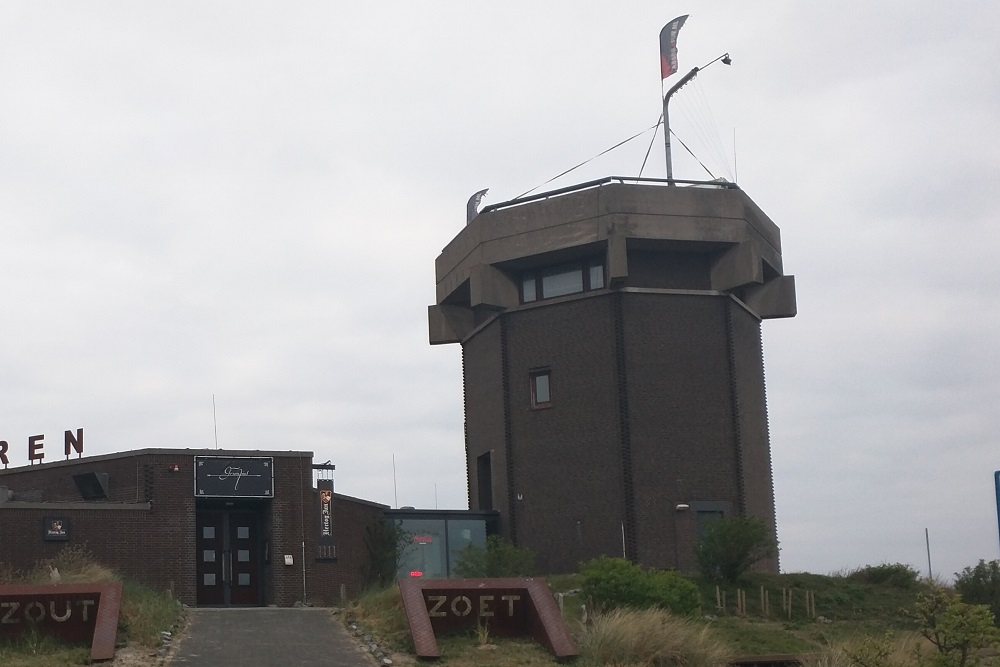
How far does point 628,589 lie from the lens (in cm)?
2988

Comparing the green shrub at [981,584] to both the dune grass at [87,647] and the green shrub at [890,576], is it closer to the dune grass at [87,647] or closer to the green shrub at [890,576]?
the green shrub at [890,576]

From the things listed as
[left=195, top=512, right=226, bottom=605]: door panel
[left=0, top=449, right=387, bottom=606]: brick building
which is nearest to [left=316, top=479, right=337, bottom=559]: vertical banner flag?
[left=0, top=449, right=387, bottom=606]: brick building

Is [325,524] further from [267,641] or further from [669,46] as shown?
[669,46]

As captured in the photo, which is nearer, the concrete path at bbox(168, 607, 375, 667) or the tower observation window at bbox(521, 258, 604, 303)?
the concrete path at bbox(168, 607, 375, 667)

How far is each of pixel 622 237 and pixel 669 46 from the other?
841 cm

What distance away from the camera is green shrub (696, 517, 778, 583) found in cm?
3931

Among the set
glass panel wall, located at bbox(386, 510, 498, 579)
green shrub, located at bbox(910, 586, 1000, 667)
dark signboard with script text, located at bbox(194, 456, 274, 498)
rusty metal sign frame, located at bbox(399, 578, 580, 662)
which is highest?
dark signboard with script text, located at bbox(194, 456, 274, 498)

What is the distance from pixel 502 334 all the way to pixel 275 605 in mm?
11945

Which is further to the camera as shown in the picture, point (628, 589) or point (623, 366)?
point (623, 366)

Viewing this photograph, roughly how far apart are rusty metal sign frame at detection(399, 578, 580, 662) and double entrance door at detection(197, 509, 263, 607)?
1736 cm

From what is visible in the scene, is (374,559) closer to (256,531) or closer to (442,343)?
(256,531)

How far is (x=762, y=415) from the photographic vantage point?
46.4 meters

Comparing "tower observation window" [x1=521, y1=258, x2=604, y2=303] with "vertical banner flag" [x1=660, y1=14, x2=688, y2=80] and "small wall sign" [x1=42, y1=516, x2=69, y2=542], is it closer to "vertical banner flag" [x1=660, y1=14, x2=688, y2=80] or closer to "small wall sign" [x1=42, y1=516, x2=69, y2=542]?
"vertical banner flag" [x1=660, y1=14, x2=688, y2=80]

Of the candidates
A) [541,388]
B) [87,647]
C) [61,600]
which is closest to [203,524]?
[541,388]
